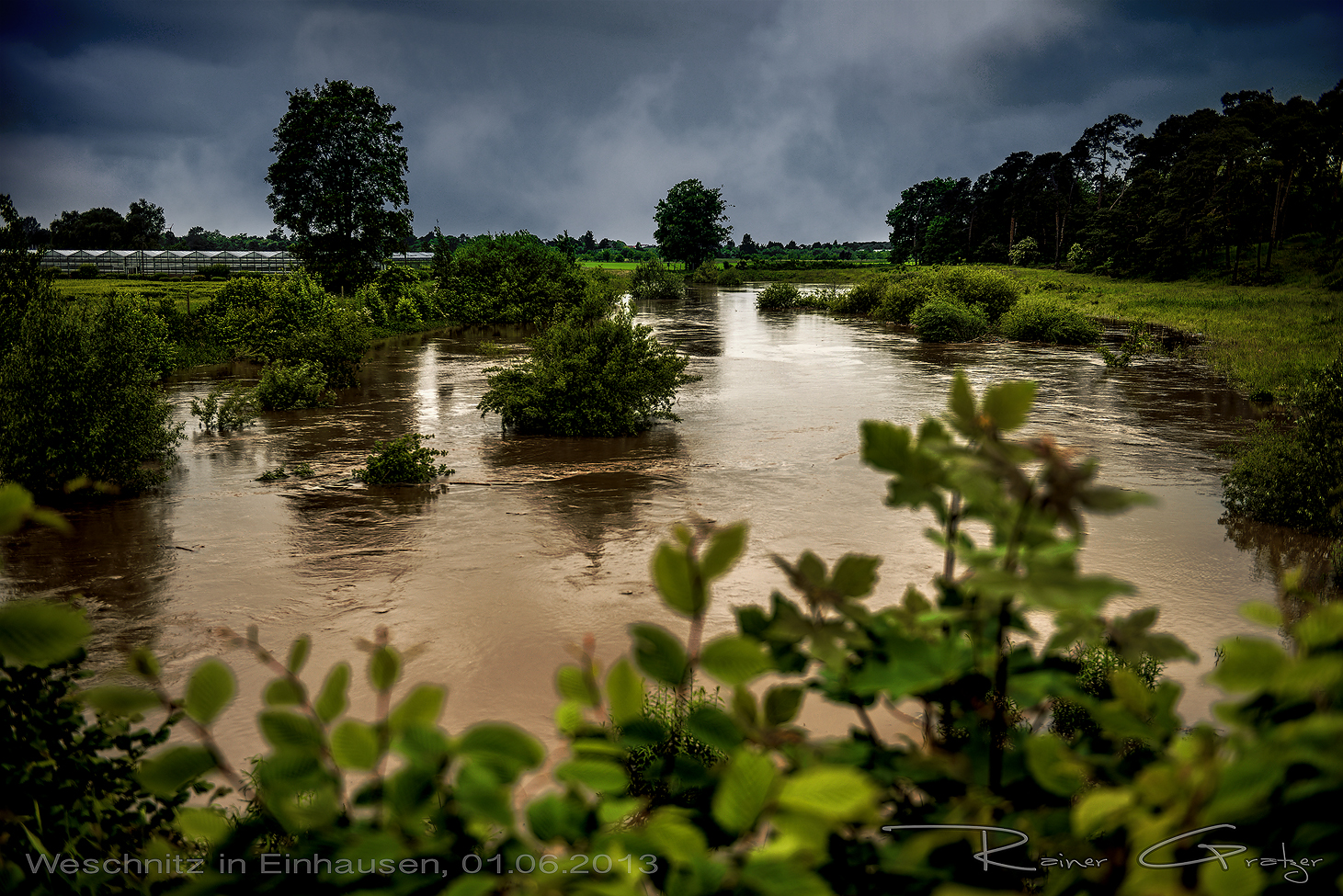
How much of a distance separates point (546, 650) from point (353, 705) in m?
1.43

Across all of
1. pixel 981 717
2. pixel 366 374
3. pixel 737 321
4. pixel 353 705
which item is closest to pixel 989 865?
pixel 981 717

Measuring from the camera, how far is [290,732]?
3.07 ft

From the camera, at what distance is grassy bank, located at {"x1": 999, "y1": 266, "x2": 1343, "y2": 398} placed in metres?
18.0

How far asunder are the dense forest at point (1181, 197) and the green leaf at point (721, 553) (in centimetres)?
4781

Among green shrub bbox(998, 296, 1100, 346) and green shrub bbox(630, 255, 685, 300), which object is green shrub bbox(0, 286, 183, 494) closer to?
green shrub bbox(998, 296, 1100, 346)

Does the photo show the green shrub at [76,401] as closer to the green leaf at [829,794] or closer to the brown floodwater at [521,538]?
the brown floodwater at [521,538]

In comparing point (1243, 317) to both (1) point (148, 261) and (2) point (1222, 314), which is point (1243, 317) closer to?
(2) point (1222, 314)

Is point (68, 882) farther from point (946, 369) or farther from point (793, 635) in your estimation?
point (946, 369)

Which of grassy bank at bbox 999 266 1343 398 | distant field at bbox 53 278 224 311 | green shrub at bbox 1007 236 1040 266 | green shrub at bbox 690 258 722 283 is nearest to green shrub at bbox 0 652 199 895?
grassy bank at bbox 999 266 1343 398

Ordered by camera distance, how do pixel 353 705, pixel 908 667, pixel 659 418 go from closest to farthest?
pixel 908 667 < pixel 353 705 < pixel 659 418

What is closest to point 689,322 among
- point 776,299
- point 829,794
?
point 776,299

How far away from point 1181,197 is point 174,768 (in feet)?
190

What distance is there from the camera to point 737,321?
37.0 m
